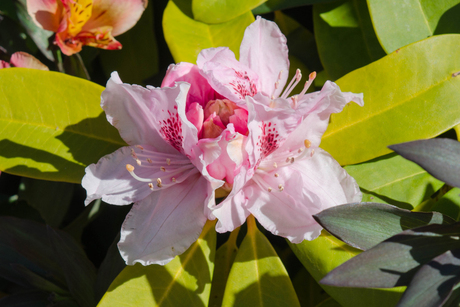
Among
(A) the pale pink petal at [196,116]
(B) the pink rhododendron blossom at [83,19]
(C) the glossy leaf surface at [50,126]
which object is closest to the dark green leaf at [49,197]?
(C) the glossy leaf surface at [50,126]

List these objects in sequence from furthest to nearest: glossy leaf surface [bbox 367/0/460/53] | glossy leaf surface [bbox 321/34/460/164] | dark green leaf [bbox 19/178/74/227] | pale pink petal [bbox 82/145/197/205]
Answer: dark green leaf [bbox 19/178/74/227]
glossy leaf surface [bbox 367/0/460/53]
glossy leaf surface [bbox 321/34/460/164]
pale pink petal [bbox 82/145/197/205]

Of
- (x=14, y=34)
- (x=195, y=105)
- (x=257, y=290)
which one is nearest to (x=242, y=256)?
(x=257, y=290)

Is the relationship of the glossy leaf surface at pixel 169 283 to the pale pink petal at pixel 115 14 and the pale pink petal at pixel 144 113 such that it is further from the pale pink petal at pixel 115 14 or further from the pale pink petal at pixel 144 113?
the pale pink petal at pixel 115 14

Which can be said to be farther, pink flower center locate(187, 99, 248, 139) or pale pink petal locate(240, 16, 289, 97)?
pale pink petal locate(240, 16, 289, 97)

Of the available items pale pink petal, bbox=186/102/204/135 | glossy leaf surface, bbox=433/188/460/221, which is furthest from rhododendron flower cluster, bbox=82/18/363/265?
glossy leaf surface, bbox=433/188/460/221

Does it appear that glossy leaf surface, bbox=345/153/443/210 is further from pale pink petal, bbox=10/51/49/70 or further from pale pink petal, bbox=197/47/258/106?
pale pink petal, bbox=10/51/49/70

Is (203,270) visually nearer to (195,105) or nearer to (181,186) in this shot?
(181,186)

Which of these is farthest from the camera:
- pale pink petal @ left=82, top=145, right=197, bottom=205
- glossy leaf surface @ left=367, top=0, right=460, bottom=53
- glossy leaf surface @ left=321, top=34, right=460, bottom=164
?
glossy leaf surface @ left=367, top=0, right=460, bottom=53
